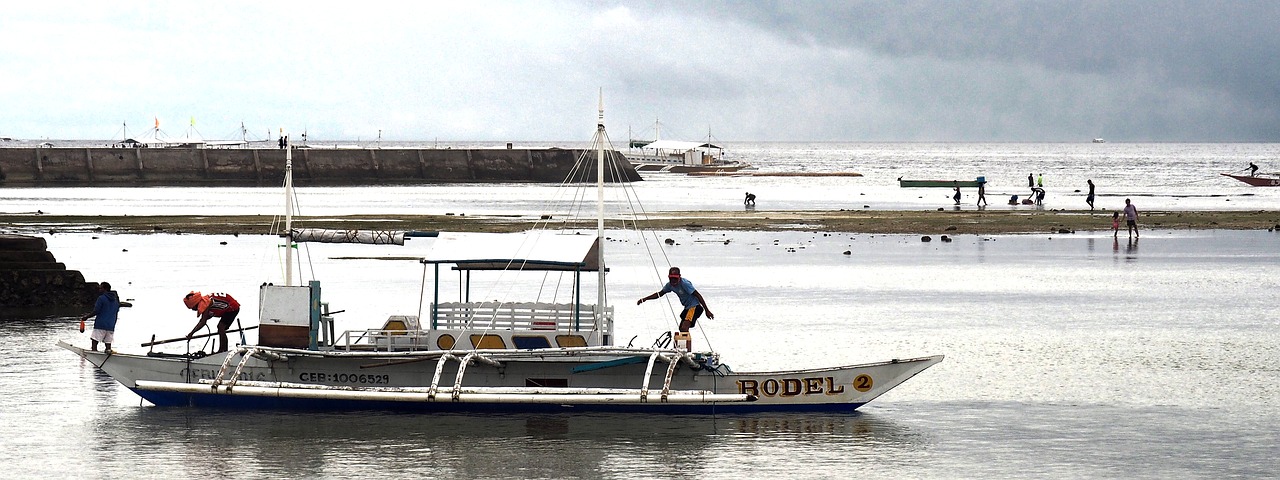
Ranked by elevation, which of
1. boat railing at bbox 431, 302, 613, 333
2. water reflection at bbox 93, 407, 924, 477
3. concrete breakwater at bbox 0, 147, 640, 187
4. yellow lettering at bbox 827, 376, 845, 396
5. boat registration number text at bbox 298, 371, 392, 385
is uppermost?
concrete breakwater at bbox 0, 147, 640, 187

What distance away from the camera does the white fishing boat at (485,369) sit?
20422mm

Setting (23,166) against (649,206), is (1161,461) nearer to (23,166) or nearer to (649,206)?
(649,206)

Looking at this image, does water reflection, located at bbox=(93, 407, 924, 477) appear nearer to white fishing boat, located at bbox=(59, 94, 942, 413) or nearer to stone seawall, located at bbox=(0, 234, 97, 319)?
white fishing boat, located at bbox=(59, 94, 942, 413)

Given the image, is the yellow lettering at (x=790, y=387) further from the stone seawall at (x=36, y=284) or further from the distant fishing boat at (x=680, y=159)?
the distant fishing boat at (x=680, y=159)

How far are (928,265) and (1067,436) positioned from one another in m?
25.6

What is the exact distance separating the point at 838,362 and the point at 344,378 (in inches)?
345

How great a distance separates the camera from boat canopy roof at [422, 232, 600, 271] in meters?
22.0

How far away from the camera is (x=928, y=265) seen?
4462 cm

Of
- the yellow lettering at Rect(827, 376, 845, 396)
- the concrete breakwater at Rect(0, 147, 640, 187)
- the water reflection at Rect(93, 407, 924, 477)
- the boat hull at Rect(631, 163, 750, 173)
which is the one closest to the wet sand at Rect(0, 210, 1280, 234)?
the water reflection at Rect(93, 407, 924, 477)

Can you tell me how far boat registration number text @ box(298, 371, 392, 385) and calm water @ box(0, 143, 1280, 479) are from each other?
522 millimetres

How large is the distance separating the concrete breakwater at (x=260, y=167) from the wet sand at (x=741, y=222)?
43.5 meters

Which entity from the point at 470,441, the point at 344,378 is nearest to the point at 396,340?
the point at 344,378

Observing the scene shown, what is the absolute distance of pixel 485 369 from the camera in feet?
69.2

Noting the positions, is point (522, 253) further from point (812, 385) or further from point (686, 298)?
point (812, 385)
